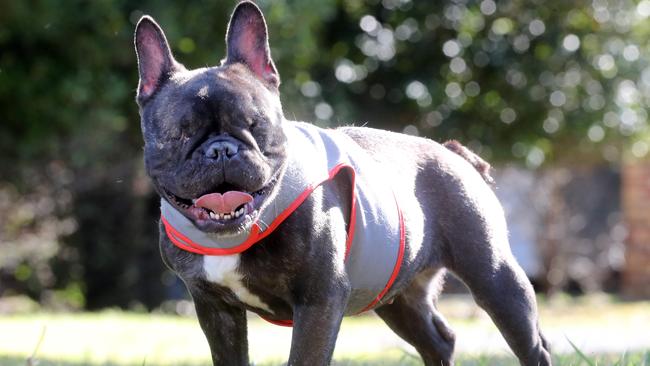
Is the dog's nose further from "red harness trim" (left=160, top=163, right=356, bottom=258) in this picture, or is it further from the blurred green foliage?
the blurred green foliage

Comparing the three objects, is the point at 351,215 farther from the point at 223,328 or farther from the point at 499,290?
the point at 499,290

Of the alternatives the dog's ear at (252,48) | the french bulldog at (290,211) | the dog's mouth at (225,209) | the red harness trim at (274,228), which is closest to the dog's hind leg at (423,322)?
the french bulldog at (290,211)

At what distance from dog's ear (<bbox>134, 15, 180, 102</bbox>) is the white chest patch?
2.43 feet

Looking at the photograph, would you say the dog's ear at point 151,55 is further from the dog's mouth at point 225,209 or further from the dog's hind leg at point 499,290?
the dog's hind leg at point 499,290

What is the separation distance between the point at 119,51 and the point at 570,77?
18.9 feet

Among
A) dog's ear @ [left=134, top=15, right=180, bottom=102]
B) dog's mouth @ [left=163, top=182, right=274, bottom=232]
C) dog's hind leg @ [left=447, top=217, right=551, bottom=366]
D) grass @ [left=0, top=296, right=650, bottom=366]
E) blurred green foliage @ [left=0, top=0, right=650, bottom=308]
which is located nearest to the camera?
dog's mouth @ [left=163, top=182, right=274, bottom=232]

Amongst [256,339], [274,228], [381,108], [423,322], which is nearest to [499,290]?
[423,322]

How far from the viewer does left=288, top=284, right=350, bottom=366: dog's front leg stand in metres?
3.51

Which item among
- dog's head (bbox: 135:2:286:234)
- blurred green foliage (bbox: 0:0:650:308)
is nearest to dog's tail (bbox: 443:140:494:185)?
dog's head (bbox: 135:2:286:234)

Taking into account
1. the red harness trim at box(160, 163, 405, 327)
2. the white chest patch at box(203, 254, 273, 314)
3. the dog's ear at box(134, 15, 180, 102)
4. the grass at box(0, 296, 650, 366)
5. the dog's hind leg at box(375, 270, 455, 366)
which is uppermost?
the dog's ear at box(134, 15, 180, 102)

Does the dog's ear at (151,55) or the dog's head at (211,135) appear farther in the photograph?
the dog's ear at (151,55)

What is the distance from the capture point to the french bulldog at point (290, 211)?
11.5ft

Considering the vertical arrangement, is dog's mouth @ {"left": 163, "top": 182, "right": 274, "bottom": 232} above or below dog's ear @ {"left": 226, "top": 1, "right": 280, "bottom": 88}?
below

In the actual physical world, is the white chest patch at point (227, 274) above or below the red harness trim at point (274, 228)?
below
